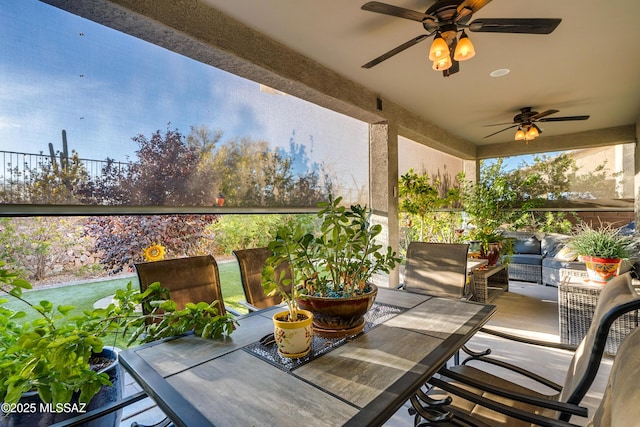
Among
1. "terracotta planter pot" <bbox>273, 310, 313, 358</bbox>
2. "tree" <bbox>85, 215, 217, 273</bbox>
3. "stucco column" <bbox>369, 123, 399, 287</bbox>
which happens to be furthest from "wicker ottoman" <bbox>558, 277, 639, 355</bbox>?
"tree" <bbox>85, 215, 217, 273</bbox>

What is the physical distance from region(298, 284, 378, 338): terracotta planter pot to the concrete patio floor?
98 cm

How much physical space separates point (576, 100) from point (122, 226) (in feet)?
18.0

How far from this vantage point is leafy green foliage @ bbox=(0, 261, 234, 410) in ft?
2.97

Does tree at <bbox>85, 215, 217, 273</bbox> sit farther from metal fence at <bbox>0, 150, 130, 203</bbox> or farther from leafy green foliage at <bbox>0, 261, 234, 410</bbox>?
leafy green foliage at <bbox>0, 261, 234, 410</bbox>

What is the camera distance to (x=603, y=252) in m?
2.67

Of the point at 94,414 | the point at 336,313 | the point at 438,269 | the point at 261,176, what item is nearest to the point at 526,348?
the point at 438,269

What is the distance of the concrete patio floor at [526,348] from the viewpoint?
1947 mm

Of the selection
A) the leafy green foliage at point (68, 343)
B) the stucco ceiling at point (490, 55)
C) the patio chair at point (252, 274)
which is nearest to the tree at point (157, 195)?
the patio chair at point (252, 274)

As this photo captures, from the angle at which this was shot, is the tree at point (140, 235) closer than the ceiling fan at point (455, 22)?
No

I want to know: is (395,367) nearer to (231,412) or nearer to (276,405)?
(276,405)

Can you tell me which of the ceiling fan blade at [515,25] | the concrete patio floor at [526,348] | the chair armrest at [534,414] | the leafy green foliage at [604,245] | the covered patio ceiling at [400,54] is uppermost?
the covered patio ceiling at [400,54]

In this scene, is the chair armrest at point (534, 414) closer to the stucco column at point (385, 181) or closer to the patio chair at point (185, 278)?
the patio chair at point (185, 278)

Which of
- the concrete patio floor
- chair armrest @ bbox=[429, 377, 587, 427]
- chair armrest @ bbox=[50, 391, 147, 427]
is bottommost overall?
the concrete patio floor

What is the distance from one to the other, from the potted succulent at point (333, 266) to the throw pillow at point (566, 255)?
4.80m
